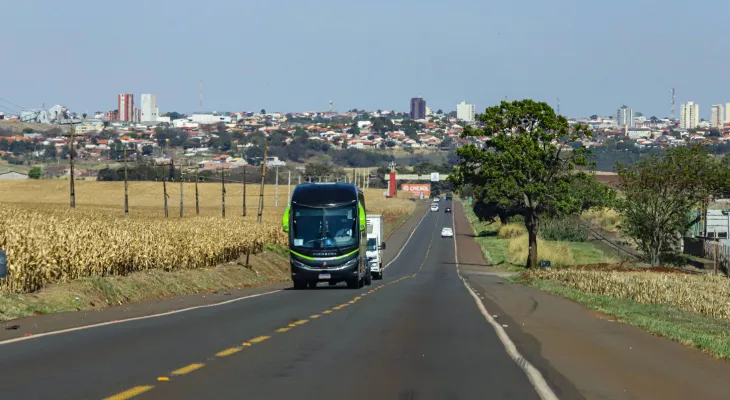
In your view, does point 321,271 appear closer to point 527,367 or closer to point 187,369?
point 527,367

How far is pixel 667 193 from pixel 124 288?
180 feet

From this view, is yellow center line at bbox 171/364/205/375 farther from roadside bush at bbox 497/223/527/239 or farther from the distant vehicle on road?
roadside bush at bbox 497/223/527/239

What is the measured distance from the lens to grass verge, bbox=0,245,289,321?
75.2 feet

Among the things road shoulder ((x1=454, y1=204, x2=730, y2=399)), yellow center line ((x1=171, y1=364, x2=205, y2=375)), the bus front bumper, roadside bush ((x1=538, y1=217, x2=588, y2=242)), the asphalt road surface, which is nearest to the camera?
the asphalt road surface

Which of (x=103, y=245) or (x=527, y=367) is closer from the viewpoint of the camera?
(x=527, y=367)

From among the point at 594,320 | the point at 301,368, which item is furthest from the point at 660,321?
the point at 301,368

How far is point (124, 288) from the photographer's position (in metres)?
29.2

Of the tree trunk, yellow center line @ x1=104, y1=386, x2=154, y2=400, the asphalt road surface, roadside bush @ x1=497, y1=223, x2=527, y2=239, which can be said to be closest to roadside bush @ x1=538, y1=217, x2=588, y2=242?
roadside bush @ x1=497, y1=223, x2=527, y2=239

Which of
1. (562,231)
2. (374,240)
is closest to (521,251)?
(562,231)

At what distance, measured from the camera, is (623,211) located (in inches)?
3123

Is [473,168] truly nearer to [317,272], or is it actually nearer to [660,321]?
[317,272]

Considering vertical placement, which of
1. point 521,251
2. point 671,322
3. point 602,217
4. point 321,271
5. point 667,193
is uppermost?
point 667,193

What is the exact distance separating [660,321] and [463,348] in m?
8.75

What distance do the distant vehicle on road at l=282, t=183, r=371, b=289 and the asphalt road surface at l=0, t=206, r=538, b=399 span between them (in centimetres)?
1331
